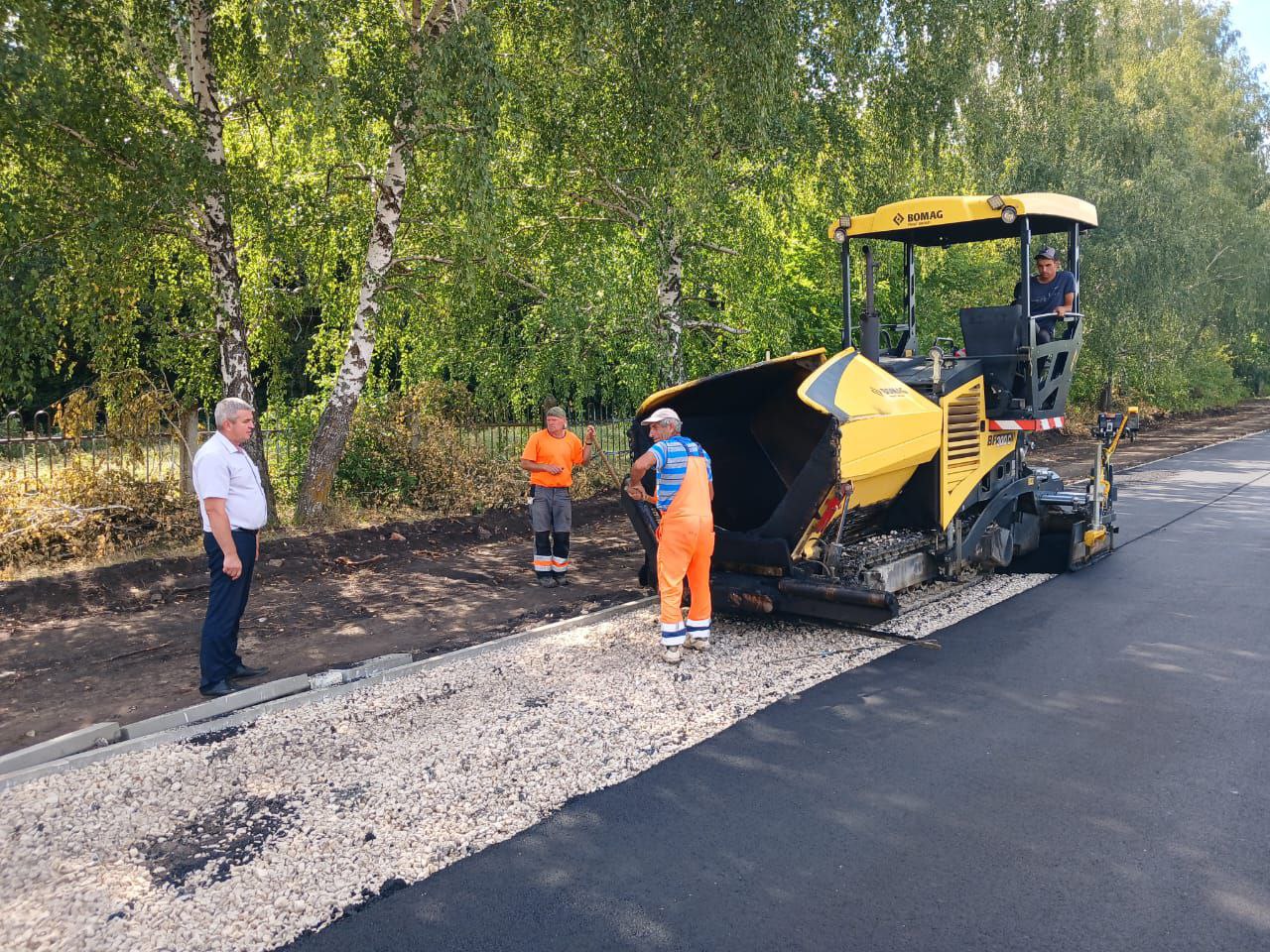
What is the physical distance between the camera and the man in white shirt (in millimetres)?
5383

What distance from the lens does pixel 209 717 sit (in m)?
5.10

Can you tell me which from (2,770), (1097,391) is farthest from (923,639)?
(1097,391)

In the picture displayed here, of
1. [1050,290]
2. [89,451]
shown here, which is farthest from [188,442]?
[1050,290]

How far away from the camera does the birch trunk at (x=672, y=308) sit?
1198 centimetres

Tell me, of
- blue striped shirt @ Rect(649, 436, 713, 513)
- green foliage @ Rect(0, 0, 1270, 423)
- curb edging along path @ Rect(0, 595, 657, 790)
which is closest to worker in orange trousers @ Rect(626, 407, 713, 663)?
blue striped shirt @ Rect(649, 436, 713, 513)

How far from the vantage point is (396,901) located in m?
3.29

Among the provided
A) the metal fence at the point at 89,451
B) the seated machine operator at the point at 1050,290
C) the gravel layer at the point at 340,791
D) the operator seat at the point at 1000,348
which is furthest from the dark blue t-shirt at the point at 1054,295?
the metal fence at the point at 89,451

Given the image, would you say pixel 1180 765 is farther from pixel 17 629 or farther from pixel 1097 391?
pixel 1097 391

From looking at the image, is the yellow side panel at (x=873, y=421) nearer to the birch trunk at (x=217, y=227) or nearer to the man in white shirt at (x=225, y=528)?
the man in white shirt at (x=225, y=528)

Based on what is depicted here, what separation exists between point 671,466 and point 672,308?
668 centimetres

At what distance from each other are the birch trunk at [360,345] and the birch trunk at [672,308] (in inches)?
132

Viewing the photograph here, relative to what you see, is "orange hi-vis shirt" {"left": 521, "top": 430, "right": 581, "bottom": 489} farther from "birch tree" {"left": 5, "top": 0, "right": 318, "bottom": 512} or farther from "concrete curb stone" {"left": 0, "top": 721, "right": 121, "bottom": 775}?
"concrete curb stone" {"left": 0, "top": 721, "right": 121, "bottom": 775}

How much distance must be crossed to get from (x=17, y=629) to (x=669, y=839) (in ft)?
18.6

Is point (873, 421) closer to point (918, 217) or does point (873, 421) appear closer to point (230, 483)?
point (918, 217)
